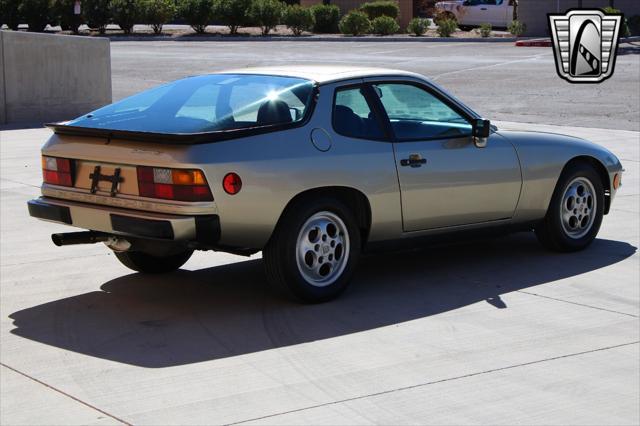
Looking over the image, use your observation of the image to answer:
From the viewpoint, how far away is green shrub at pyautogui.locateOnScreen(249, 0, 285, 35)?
45.8 metres

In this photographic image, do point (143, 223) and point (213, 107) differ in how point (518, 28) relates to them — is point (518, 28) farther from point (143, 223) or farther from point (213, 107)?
point (143, 223)

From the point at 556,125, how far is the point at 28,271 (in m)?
11.7

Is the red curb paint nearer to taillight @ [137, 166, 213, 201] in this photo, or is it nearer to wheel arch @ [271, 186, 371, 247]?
wheel arch @ [271, 186, 371, 247]

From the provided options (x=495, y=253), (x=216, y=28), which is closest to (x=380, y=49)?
(x=216, y=28)

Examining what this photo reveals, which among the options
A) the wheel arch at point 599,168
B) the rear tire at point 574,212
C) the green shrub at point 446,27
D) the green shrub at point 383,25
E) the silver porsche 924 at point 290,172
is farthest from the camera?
the green shrub at point 383,25

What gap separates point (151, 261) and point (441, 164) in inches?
84.2

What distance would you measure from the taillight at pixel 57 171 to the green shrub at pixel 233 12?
127 ft

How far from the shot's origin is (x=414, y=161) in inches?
306

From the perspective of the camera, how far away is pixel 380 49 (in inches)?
1476

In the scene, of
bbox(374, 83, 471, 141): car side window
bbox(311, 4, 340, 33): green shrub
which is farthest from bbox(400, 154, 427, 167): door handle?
bbox(311, 4, 340, 33): green shrub

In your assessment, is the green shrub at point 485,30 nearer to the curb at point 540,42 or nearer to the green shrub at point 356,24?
the curb at point 540,42

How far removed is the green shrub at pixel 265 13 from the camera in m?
45.8

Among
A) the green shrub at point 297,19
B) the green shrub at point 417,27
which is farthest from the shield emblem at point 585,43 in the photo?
the green shrub at point 297,19

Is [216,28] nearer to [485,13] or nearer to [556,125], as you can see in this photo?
[485,13]
